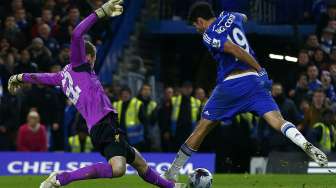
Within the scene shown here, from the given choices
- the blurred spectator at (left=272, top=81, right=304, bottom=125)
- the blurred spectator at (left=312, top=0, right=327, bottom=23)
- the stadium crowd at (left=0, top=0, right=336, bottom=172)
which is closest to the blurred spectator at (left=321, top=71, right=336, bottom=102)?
the stadium crowd at (left=0, top=0, right=336, bottom=172)

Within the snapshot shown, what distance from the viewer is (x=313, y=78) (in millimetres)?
20453

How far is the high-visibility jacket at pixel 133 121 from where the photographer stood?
65.8 feet

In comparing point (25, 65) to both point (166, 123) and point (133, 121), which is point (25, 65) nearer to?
point (133, 121)

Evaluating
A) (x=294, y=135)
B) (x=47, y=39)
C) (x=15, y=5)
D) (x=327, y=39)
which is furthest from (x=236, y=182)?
(x=15, y=5)

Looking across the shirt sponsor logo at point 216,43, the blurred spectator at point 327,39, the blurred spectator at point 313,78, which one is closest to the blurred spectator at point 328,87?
the blurred spectator at point 313,78

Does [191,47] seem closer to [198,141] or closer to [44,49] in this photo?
[44,49]

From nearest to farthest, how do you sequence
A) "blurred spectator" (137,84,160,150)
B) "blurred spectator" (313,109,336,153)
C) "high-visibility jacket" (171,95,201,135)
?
"blurred spectator" (313,109,336,153), "high-visibility jacket" (171,95,201,135), "blurred spectator" (137,84,160,150)

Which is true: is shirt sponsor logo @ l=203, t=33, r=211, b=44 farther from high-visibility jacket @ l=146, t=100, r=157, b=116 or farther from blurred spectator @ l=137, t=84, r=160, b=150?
high-visibility jacket @ l=146, t=100, r=157, b=116

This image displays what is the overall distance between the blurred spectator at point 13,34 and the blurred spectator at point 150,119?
3.65 meters

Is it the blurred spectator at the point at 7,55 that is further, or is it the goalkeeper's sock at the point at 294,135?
the blurred spectator at the point at 7,55

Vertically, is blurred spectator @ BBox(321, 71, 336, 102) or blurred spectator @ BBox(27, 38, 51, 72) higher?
blurred spectator @ BBox(27, 38, 51, 72)

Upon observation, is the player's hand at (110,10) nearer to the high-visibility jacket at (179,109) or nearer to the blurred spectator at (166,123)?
the high-visibility jacket at (179,109)

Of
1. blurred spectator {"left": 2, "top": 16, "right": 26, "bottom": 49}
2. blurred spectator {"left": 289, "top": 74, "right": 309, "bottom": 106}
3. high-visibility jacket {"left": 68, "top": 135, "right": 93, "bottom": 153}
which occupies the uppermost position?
blurred spectator {"left": 2, "top": 16, "right": 26, "bottom": 49}

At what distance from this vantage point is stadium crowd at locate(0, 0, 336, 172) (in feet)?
64.6
